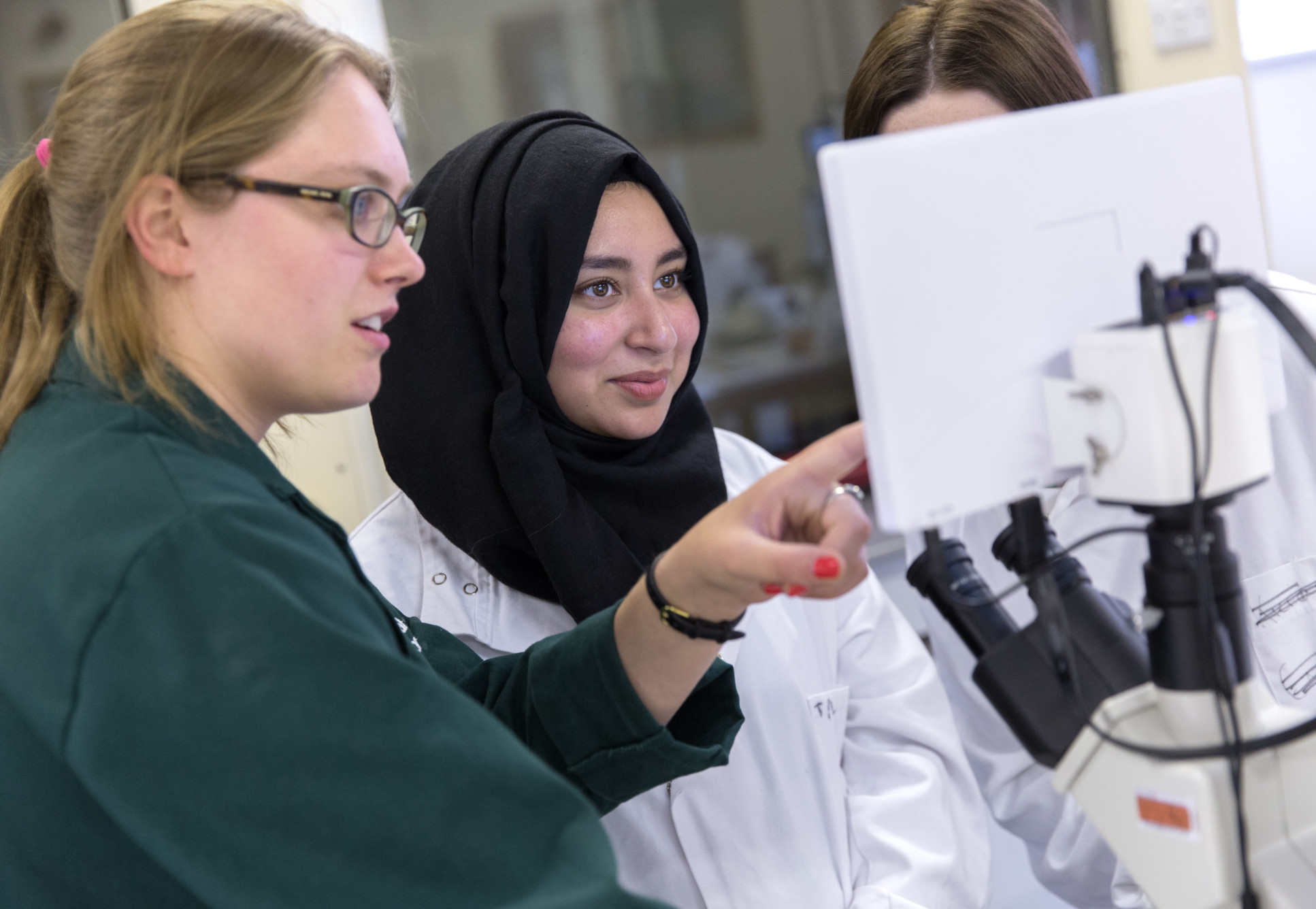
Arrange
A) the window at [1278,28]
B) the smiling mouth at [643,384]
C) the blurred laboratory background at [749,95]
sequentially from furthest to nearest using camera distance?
the window at [1278,28] → the blurred laboratory background at [749,95] → the smiling mouth at [643,384]

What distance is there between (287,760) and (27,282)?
52 cm

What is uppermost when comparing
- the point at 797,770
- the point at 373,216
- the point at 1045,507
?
the point at 373,216

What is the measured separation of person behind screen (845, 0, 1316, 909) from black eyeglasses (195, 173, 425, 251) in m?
0.81

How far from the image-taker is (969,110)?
4.71ft

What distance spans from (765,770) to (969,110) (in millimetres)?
858

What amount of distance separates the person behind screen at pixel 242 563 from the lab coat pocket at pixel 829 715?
0.34 meters

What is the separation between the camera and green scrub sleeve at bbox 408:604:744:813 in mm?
1072

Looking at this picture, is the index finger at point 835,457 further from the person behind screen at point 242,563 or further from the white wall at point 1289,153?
the white wall at point 1289,153

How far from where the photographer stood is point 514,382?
141 cm

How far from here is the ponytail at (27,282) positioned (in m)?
0.90

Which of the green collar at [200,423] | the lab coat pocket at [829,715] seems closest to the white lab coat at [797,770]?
the lab coat pocket at [829,715]

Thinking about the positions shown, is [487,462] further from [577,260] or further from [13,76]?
[13,76]

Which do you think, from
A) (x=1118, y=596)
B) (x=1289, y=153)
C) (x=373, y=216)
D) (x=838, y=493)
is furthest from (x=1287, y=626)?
(x=1289, y=153)

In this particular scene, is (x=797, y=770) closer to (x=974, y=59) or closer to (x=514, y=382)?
(x=514, y=382)
